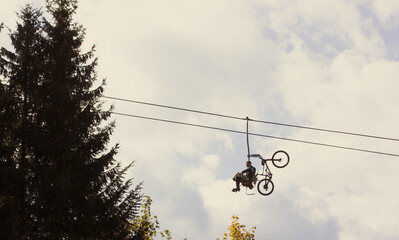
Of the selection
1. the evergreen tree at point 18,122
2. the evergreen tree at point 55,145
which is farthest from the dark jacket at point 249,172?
the evergreen tree at point 18,122

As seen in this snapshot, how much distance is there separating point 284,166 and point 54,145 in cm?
928

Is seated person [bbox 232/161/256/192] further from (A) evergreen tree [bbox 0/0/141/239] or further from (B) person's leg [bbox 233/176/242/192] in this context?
(A) evergreen tree [bbox 0/0/141/239]

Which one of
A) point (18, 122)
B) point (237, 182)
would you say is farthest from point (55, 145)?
point (237, 182)

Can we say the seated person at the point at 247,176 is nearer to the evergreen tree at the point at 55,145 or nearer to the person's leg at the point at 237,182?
the person's leg at the point at 237,182

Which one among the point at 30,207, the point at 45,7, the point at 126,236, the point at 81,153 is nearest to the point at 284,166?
the point at 126,236

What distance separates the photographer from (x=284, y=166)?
19516 mm

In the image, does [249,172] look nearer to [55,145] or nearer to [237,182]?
[237,182]

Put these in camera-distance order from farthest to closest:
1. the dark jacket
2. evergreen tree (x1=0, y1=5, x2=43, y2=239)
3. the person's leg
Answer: the person's leg, the dark jacket, evergreen tree (x1=0, y1=5, x2=43, y2=239)

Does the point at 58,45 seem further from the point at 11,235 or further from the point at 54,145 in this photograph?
the point at 11,235

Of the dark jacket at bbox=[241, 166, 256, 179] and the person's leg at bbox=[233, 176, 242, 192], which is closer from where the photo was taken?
the dark jacket at bbox=[241, 166, 256, 179]

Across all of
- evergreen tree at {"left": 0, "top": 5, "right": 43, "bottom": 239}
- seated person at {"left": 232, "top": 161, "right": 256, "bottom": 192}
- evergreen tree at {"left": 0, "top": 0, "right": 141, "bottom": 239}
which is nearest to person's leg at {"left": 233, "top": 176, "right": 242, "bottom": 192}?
seated person at {"left": 232, "top": 161, "right": 256, "bottom": 192}

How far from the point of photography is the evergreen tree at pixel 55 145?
1833cm

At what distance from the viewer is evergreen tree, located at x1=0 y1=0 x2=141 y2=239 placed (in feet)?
60.1

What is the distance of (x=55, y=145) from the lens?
63.2 feet
